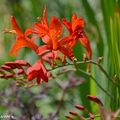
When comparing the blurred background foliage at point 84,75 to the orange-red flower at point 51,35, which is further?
the blurred background foliage at point 84,75

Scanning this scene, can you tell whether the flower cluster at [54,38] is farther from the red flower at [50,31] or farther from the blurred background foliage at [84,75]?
the blurred background foliage at [84,75]

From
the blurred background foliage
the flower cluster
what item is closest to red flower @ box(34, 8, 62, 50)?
the flower cluster

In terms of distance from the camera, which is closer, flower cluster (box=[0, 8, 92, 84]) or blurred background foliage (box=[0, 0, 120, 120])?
flower cluster (box=[0, 8, 92, 84])

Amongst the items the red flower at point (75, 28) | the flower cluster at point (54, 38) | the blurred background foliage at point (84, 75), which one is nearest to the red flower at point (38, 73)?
the flower cluster at point (54, 38)

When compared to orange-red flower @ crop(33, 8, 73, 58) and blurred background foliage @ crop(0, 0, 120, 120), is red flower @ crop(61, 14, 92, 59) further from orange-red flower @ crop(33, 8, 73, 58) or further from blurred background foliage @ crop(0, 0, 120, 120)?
blurred background foliage @ crop(0, 0, 120, 120)

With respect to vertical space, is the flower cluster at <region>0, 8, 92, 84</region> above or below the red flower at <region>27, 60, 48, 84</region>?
above

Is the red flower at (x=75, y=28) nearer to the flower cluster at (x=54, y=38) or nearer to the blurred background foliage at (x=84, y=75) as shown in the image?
the flower cluster at (x=54, y=38)

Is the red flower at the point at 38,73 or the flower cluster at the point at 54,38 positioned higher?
the flower cluster at the point at 54,38

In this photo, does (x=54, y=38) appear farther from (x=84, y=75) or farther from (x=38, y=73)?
(x=84, y=75)

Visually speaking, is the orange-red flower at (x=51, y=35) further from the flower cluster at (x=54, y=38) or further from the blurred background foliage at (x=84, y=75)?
the blurred background foliage at (x=84, y=75)

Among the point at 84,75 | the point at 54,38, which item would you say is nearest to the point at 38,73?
the point at 54,38

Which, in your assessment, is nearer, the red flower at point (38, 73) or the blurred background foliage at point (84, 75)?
the red flower at point (38, 73)
